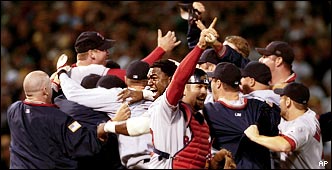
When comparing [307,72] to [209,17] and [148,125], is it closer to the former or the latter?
[209,17]

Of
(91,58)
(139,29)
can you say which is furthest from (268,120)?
(139,29)

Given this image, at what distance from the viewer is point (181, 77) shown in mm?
7977

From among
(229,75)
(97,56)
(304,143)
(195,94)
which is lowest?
(304,143)

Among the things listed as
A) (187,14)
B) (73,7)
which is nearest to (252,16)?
(73,7)

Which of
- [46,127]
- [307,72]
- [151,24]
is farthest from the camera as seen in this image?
[151,24]

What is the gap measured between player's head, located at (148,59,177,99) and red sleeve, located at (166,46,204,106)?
2.51 ft

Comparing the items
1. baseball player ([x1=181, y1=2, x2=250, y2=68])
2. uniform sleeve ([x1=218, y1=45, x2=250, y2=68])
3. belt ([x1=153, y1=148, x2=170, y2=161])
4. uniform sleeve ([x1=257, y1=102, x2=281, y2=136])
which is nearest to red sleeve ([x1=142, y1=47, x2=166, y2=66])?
baseball player ([x1=181, y1=2, x2=250, y2=68])

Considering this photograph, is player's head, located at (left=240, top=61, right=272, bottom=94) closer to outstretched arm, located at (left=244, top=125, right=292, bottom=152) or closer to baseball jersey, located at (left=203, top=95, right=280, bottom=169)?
baseball jersey, located at (left=203, top=95, right=280, bottom=169)

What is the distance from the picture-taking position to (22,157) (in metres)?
8.76

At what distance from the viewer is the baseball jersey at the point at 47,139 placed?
869 cm

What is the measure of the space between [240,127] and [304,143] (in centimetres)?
57

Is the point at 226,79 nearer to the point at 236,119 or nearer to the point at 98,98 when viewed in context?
the point at 236,119

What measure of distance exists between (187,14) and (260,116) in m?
2.17

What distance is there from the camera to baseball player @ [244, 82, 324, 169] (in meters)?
8.66
